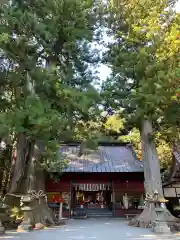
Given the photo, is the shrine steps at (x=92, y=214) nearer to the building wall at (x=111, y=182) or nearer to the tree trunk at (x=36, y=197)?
the building wall at (x=111, y=182)

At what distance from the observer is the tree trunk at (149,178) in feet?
31.6

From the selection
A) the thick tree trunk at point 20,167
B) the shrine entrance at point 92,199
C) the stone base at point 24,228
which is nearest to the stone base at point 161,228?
the stone base at point 24,228

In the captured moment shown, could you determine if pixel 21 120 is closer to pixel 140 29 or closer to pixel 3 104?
pixel 3 104

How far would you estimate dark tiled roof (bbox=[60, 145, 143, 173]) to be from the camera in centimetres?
1472

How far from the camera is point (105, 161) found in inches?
632

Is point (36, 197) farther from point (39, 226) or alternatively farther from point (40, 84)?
point (40, 84)

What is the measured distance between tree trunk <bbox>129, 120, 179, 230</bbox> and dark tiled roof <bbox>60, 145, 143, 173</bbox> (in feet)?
12.0

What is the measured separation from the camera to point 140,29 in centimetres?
1021

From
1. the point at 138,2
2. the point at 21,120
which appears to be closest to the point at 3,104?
the point at 21,120

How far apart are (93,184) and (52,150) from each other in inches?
352

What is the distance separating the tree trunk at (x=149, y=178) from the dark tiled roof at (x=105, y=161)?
3.65 metres

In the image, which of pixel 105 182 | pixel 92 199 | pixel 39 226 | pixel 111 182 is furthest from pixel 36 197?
pixel 92 199

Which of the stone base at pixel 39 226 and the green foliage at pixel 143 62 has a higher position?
the green foliage at pixel 143 62

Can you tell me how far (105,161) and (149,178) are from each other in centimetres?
590
